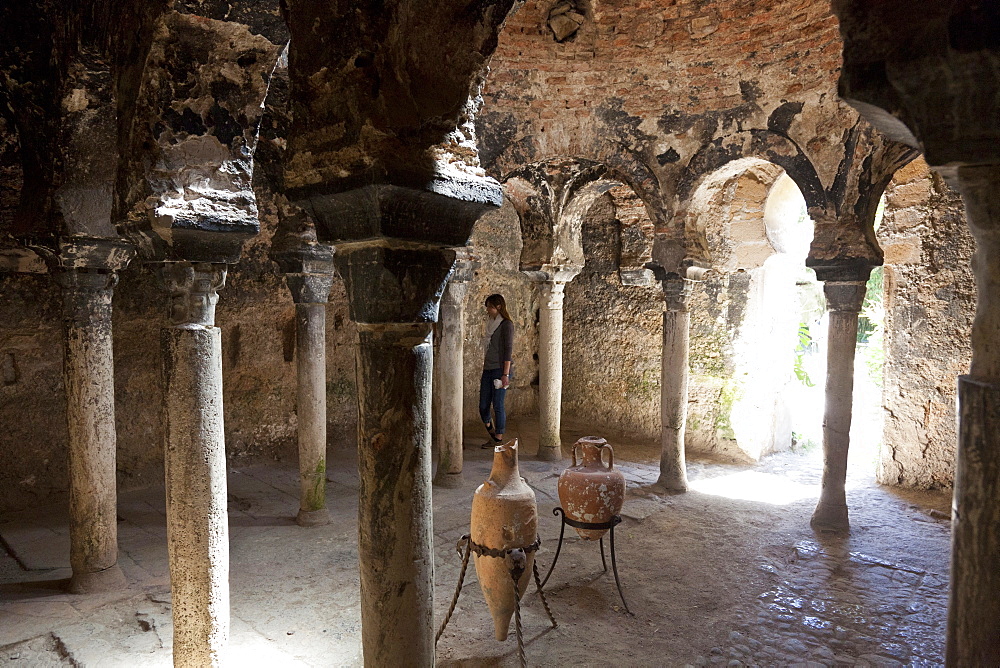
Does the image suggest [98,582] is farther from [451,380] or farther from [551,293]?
[551,293]

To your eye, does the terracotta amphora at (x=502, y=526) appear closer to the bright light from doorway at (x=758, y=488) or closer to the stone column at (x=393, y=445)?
the stone column at (x=393, y=445)

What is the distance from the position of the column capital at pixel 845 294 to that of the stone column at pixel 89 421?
5426 mm

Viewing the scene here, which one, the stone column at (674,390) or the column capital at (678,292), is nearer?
the column capital at (678,292)

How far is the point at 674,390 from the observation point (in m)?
6.67

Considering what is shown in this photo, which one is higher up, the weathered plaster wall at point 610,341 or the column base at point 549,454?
the weathered plaster wall at point 610,341

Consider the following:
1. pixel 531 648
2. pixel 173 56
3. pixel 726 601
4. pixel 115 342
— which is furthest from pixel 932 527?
pixel 115 342

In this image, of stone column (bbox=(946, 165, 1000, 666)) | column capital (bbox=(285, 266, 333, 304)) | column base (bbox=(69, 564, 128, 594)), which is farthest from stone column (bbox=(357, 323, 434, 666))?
column capital (bbox=(285, 266, 333, 304))

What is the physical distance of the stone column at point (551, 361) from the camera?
25.2ft

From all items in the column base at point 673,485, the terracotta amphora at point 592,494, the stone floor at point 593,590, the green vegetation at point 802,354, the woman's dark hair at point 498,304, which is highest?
the woman's dark hair at point 498,304

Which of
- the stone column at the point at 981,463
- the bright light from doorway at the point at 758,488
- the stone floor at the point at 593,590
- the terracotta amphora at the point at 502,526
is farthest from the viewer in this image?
the bright light from doorway at the point at 758,488

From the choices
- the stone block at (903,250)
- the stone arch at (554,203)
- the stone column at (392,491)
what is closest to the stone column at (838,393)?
the stone block at (903,250)

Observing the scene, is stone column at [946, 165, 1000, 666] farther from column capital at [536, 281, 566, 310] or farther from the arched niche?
the arched niche

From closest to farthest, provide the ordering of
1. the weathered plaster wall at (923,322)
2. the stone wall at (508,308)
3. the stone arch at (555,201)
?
the weathered plaster wall at (923,322) → the stone arch at (555,201) → the stone wall at (508,308)

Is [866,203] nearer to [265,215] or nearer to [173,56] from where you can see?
[173,56]
